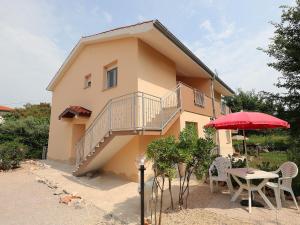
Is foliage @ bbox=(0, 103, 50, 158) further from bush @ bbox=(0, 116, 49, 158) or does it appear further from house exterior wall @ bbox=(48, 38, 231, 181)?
house exterior wall @ bbox=(48, 38, 231, 181)

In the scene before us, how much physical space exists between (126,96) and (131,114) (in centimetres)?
130

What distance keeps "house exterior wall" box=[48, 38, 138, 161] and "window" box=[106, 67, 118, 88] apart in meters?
0.33

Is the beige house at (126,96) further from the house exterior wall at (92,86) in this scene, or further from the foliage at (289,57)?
the foliage at (289,57)

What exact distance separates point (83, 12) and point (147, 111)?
4.98m

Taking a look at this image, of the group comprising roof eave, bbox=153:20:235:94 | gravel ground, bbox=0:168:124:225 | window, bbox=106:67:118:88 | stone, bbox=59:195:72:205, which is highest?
roof eave, bbox=153:20:235:94

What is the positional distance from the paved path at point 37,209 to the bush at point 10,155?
12.5 feet

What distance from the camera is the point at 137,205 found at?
651 cm

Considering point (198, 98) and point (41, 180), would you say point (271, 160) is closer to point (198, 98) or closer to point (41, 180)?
point (198, 98)

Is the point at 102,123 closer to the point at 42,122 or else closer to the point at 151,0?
the point at 151,0

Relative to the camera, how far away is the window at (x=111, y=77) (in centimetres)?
1147

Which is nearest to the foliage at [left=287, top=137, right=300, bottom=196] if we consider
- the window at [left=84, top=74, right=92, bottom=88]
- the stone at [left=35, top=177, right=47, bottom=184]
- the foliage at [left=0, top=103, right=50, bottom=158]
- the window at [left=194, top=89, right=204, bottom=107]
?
the window at [left=194, top=89, right=204, bottom=107]

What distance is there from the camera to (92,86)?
1270cm

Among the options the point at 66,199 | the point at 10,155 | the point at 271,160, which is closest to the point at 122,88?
the point at 66,199

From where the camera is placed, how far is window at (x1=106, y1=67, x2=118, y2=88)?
11469mm
